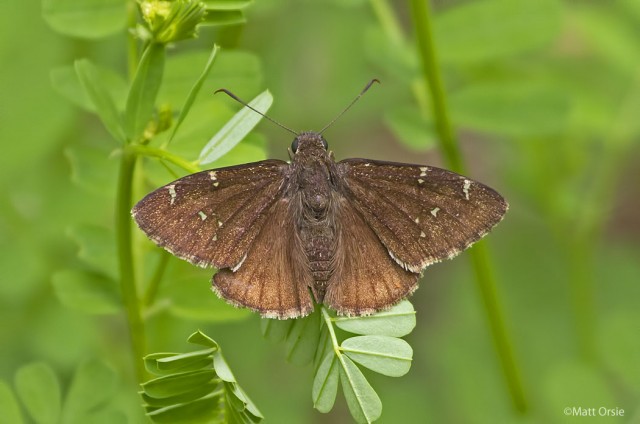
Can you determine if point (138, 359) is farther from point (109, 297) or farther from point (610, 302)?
point (610, 302)

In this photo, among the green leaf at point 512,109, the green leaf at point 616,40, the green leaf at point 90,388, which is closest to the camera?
the green leaf at point 90,388

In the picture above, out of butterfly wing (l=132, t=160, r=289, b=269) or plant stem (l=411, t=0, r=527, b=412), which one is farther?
plant stem (l=411, t=0, r=527, b=412)

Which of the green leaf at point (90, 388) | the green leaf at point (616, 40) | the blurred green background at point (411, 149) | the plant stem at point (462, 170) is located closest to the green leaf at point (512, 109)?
the blurred green background at point (411, 149)

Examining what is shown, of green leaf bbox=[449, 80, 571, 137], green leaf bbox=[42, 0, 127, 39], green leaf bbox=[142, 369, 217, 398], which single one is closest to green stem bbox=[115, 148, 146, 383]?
green leaf bbox=[142, 369, 217, 398]

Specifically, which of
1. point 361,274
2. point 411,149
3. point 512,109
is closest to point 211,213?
point 361,274

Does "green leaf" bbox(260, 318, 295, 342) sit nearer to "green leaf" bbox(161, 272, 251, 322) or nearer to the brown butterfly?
the brown butterfly

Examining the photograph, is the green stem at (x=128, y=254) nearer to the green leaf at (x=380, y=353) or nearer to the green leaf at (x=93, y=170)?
the green leaf at (x=93, y=170)

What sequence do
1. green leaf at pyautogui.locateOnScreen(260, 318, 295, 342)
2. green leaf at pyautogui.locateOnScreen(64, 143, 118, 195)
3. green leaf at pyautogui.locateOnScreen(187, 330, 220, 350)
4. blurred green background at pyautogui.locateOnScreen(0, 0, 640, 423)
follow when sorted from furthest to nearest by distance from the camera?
blurred green background at pyautogui.locateOnScreen(0, 0, 640, 423), green leaf at pyautogui.locateOnScreen(64, 143, 118, 195), green leaf at pyautogui.locateOnScreen(260, 318, 295, 342), green leaf at pyautogui.locateOnScreen(187, 330, 220, 350)
